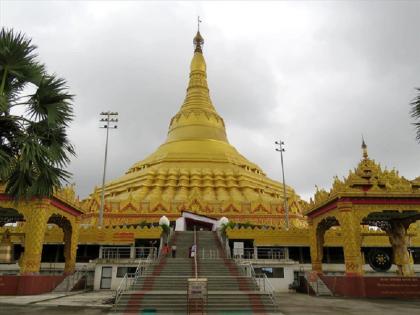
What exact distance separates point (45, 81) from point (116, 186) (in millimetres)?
33882

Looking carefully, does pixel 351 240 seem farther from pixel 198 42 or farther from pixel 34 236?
pixel 198 42

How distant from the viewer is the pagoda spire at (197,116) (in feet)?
171

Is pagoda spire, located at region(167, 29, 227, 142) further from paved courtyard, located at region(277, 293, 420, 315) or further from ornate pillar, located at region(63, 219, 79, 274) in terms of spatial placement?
paved courtyard, located at region(277, 293, 420, 315)

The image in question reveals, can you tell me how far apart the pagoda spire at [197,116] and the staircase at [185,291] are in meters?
33.5

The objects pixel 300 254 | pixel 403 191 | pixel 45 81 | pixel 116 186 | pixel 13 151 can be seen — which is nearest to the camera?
pixel 13 151

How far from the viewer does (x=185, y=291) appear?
14.8 metres

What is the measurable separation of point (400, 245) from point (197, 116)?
3468cm

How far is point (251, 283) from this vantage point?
613 inches

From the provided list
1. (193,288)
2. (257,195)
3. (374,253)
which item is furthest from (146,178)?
(193,288)

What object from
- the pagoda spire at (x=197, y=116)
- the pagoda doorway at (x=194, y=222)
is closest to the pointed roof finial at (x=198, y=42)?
the pagoda spire at (x=197, y=116)

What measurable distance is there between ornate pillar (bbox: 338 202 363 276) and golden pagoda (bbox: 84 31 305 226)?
16.7m

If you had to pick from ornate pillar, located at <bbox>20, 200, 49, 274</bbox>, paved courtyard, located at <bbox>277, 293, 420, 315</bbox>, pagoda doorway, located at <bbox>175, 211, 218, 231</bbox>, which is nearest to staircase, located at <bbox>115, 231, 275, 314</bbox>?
paved courtyard, located at <bbox>277, 293, 420, 315</bbox>

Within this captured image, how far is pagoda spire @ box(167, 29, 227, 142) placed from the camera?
171 feet

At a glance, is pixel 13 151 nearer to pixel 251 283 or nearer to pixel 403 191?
pixel 251 283
